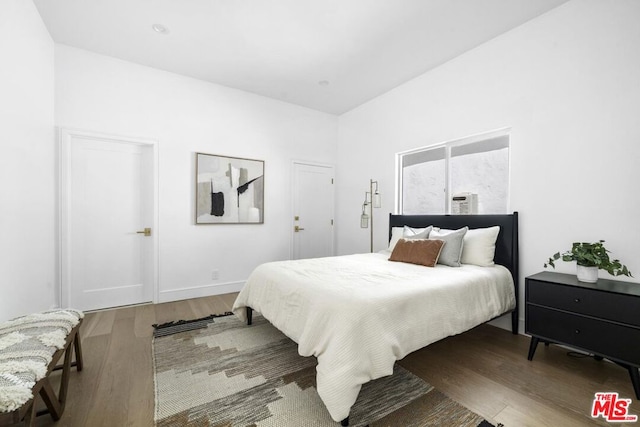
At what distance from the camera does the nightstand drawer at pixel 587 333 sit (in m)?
1.79

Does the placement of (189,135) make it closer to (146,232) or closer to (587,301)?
(146,232)

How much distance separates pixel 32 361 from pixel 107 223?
8.36ft

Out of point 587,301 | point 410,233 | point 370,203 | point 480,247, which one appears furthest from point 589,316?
point 370,203

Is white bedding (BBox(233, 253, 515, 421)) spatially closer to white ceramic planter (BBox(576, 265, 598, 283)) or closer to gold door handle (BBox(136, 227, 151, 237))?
white ceramic planter (BBox(576, 265, 598, 283))

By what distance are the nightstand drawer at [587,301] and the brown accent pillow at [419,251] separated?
745 millimetres

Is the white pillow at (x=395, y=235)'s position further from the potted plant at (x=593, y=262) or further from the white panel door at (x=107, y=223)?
the white panel door at (x=107, y=223)

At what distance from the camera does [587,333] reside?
6.44 ft

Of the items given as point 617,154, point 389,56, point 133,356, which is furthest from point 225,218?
point 617,154

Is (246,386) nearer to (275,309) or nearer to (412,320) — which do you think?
(275,309)

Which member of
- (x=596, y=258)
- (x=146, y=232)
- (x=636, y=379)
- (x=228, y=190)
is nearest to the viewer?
(x=636, y=379)

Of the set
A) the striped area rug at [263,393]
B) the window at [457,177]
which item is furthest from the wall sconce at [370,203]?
the striped area rug at [263,393]

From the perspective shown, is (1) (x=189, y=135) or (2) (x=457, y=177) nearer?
(2) (x=457, y=177)

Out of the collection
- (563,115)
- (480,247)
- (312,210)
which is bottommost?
(480,247)

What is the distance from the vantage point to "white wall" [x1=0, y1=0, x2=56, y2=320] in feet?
6.52
